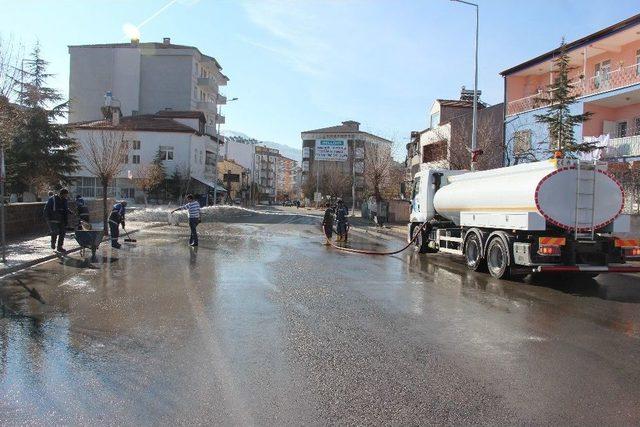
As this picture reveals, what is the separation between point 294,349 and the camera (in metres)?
6.46

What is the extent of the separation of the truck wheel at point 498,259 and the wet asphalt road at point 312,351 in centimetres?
79

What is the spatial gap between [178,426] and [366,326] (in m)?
3.86

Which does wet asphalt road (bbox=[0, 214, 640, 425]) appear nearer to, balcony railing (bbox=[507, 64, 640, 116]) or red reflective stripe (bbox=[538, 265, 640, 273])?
red reflective stripe (bbox=[538, 265, 640, 273])

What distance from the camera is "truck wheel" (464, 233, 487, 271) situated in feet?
46.3

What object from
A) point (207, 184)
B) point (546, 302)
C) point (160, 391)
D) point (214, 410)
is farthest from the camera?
point (207, 184)

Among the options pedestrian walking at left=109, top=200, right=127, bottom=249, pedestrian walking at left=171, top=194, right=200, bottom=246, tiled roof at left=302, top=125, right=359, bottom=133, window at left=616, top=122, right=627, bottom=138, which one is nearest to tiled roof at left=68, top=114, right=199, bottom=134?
pedestrian walking at left=109, top=200, right=127, bottom=249

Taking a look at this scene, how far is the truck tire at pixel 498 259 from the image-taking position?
41.1 feet

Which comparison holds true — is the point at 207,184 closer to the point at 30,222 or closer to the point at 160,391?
the point at 30,222

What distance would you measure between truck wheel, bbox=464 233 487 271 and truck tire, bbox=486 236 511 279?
519mm

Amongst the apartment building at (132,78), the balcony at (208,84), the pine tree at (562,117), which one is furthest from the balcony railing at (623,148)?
the balcony at (208,84)

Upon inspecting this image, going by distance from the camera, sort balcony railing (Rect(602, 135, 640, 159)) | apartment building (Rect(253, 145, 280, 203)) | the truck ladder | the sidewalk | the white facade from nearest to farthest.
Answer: the truck ladder → the sidewalk → balcony railing (Rect(602, 135, 640, 159)) → the white facade → apartment building (Rect(253, 145, 280, 203))

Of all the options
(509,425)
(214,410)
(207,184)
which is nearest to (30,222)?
(214,410)

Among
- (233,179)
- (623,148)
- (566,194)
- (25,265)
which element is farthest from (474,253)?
(233,179)

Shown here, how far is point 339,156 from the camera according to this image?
5750 centimetres
